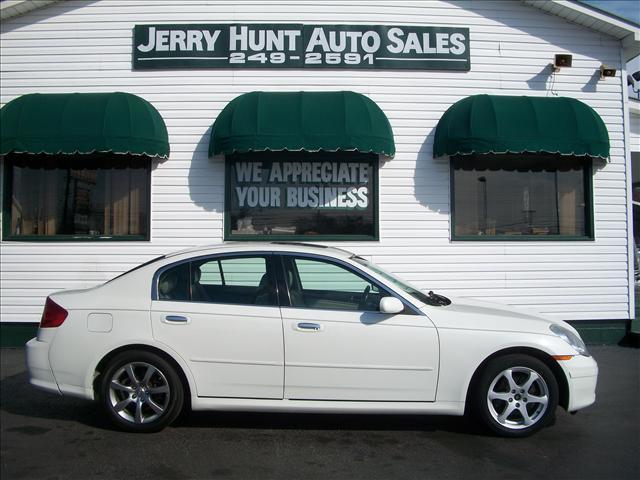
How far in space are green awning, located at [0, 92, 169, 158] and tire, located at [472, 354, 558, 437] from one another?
588 centimetres

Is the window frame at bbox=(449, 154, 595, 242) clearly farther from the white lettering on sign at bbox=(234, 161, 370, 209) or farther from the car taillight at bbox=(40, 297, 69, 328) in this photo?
the car taillight at bbox=(40, 297, 69, 328)

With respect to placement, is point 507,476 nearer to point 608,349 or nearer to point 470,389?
point 470,389

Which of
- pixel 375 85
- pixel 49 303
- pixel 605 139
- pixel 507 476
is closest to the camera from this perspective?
pixel 507 476

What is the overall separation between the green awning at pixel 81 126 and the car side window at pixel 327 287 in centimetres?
432

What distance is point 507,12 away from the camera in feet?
30.7

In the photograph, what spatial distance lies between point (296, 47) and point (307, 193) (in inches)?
90.9

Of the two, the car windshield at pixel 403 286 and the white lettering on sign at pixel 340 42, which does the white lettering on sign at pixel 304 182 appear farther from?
the car windshield at pixel 403 286

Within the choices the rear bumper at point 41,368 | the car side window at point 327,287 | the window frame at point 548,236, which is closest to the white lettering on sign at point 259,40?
the window frame at point 548,236

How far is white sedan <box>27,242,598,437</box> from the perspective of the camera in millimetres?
4793

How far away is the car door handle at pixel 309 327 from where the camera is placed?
4.82m

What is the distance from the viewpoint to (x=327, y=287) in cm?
536

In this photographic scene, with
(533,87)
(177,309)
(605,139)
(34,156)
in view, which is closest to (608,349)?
(605,139)

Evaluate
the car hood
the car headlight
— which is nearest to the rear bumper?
the car hood

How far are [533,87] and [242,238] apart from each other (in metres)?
5.17
